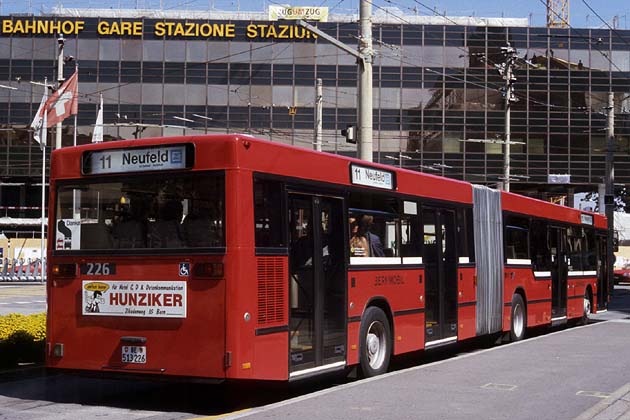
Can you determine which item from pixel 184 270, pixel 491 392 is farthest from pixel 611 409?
pixel 184 270

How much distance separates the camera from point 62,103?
1098 inches

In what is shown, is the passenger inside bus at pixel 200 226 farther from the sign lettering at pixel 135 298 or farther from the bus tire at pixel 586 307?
the bus tire at pixel 586 307

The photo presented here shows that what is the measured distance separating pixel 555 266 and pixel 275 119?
4096 cm

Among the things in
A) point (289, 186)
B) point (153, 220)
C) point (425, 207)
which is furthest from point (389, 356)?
point (153, 220)

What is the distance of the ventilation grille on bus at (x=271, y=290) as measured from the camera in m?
9.63

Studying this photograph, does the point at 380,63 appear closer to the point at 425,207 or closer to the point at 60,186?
the point at 425,207

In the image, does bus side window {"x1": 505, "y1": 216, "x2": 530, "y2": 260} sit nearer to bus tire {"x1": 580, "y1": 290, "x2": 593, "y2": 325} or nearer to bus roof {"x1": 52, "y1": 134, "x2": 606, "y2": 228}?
bus tire {"x1": 580, "y1": 290, "x2": 593, "y2": 325}

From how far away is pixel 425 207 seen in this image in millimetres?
14000

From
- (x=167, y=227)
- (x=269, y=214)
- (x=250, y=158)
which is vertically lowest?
(x=167, y=227)

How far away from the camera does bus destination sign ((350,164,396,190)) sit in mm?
11797

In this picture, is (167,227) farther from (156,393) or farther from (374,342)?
(374,342)

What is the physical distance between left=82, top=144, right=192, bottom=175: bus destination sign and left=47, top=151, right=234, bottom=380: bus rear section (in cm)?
2

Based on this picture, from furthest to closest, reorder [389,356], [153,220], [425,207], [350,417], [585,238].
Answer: [585,238] < [425,207] < [389,356] < [153,220] < [350,417]

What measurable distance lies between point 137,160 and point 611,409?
18.1 ft
